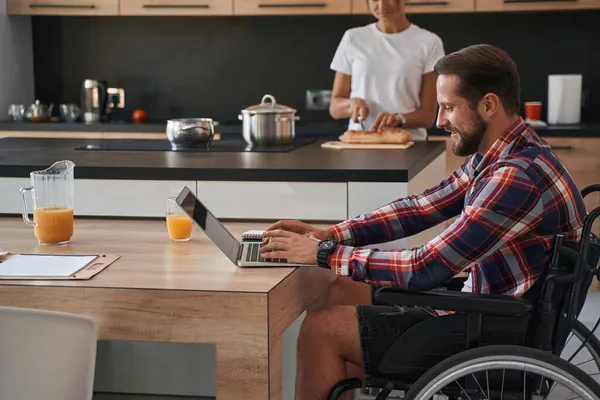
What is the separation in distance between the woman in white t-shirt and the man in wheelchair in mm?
2092

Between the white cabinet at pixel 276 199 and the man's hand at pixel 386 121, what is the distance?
855 mm

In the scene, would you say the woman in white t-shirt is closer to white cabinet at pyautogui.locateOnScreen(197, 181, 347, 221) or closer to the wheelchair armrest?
white cabinet at pyautogui.locateOnScreen(197, 181, 347, 221)

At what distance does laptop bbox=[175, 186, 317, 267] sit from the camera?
7.18 ft

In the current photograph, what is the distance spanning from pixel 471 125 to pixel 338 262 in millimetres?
437

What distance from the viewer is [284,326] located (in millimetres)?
2053

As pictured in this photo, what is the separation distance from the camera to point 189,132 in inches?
150

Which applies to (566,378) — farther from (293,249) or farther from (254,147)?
(254,147)

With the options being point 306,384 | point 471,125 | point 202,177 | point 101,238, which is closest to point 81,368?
point 306,384

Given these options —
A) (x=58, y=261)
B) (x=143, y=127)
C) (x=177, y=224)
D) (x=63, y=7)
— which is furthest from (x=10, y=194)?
(x=63, y=7)

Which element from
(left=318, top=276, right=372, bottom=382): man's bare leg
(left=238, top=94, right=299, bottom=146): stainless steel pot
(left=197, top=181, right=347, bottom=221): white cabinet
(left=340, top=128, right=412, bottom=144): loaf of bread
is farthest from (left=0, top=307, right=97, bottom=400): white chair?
(left=340, top=128, right=412, bottom=144): loaf of bread

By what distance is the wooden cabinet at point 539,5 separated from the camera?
5.20 metres

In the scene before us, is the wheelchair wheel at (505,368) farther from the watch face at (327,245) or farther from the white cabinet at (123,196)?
the white cabinet at (123,196)

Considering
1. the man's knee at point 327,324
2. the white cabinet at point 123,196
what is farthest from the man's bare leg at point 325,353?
the white cabinet at point 123,196

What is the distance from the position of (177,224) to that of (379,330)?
2.07 feet
